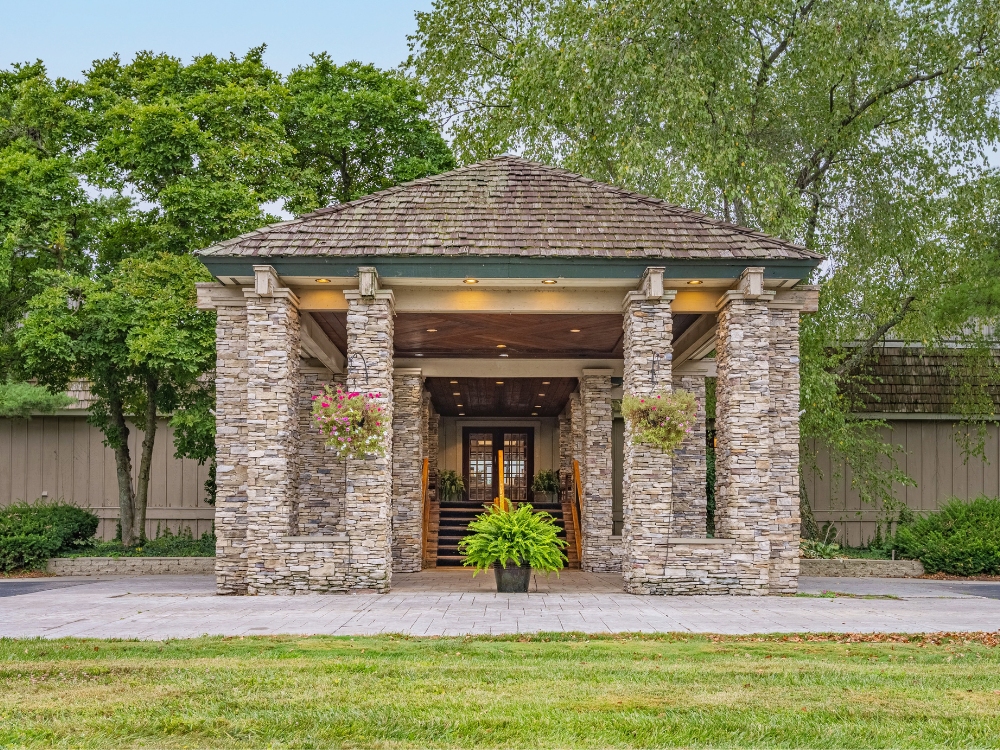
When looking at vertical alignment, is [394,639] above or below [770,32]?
below

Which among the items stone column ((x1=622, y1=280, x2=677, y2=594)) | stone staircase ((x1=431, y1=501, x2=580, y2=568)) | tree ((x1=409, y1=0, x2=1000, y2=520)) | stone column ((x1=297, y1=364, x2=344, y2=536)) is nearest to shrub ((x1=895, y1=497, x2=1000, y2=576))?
tree ((x1=409, y1=0, x2=1000, y2=520))

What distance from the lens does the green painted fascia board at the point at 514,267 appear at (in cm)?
1202

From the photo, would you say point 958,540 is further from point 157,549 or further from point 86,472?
point 86,472

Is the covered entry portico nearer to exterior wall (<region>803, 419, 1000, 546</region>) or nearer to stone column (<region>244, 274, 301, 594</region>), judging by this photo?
stone column (<region>244, 274, 301, 594</region>)

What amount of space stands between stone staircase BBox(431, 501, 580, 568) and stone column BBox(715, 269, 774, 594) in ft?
18.9

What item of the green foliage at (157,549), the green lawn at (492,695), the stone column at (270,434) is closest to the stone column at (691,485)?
the stone column at (270,434)

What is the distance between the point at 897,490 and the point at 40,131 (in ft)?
63.3

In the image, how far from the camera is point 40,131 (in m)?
17.9

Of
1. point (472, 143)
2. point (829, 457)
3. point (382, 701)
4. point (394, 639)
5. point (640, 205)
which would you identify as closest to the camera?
point (382, 701)

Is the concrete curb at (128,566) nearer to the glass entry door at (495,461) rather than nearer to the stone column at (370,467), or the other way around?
the stone column at (370,467)

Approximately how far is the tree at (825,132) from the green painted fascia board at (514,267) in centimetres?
395

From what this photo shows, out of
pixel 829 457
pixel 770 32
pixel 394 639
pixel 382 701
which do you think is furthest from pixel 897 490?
pixel 382 701

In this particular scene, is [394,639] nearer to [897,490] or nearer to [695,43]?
[695,43]

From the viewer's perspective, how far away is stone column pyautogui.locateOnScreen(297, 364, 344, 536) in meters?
15.7
